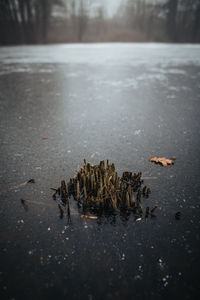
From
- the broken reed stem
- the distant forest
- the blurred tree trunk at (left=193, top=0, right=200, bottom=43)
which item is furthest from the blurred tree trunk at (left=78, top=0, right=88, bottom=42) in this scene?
the broken reed stem

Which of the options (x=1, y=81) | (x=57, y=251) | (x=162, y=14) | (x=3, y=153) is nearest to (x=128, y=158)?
(x=57, y=251)

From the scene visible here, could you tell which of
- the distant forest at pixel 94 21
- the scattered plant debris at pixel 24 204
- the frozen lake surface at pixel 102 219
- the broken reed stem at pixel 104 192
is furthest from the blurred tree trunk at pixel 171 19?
the scattered plant debris at pixel 24 204

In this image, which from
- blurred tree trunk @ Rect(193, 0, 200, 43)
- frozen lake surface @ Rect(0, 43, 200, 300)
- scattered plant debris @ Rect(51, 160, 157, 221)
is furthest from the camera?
blurred tree trunk @ Rect(193, 0, 200, 43)

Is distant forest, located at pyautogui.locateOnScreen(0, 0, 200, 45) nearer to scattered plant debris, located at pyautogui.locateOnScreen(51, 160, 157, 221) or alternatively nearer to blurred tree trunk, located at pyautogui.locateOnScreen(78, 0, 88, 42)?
blurred tree trunk, located at pyautogui.locateOnScreen(78, 0, 88, 42)

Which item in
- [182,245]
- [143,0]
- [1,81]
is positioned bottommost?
[182,245]

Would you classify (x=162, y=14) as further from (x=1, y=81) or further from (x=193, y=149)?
(x=193, y=149)

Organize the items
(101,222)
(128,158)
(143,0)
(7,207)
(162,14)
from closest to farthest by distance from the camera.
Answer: (101,222) < (7,207) < (128,158) < (162,14) < (143,0)
